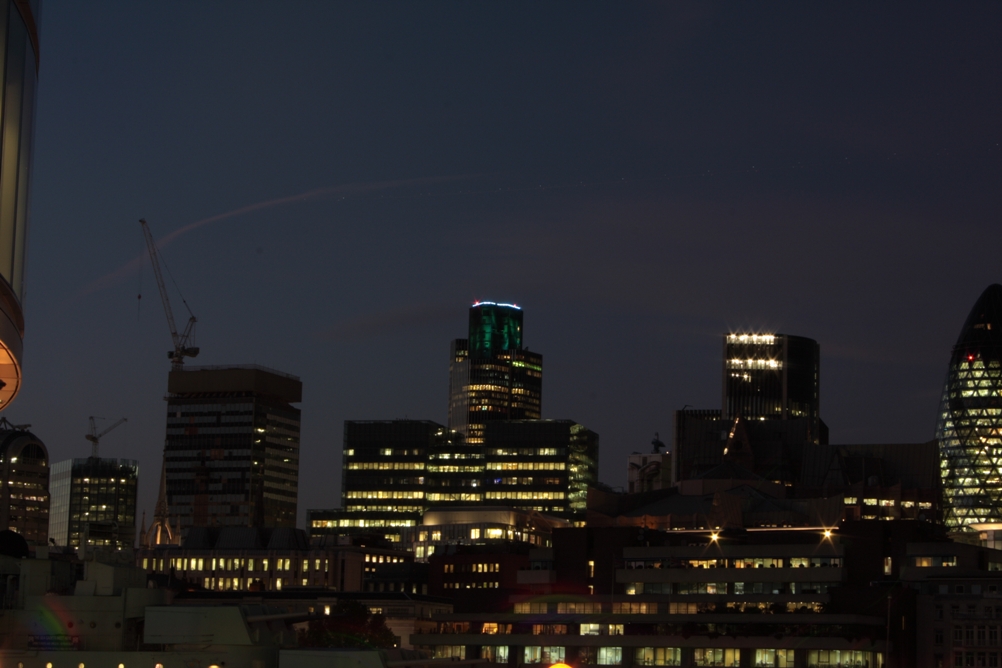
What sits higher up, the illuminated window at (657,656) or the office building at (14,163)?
the office building at (14,163)

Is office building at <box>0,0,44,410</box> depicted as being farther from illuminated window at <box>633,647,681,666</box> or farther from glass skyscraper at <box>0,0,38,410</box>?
illuminated window at <box>633,647,681,666</box>

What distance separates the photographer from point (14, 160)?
113 ft

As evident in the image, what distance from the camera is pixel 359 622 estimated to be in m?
188

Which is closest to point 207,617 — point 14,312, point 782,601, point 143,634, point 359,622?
point 143,634

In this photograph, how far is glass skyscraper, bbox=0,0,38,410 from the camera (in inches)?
1319

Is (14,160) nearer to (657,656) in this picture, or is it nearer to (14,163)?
(14,163)

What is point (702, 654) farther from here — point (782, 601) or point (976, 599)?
point (976, 599)

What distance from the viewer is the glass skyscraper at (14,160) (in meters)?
33.5

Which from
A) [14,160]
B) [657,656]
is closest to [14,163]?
[14,160]

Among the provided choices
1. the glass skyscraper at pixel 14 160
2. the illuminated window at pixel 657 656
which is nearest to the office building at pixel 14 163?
the glass skyscraper at pixel 14 160

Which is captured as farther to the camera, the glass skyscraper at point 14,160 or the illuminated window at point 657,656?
the illuminated window at point 657,656

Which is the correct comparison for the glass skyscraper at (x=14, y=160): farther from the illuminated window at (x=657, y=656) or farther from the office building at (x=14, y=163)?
the illuminated window at (x=657, y=656)

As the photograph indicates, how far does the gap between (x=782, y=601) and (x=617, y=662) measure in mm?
23785

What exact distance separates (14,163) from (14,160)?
74 mm
